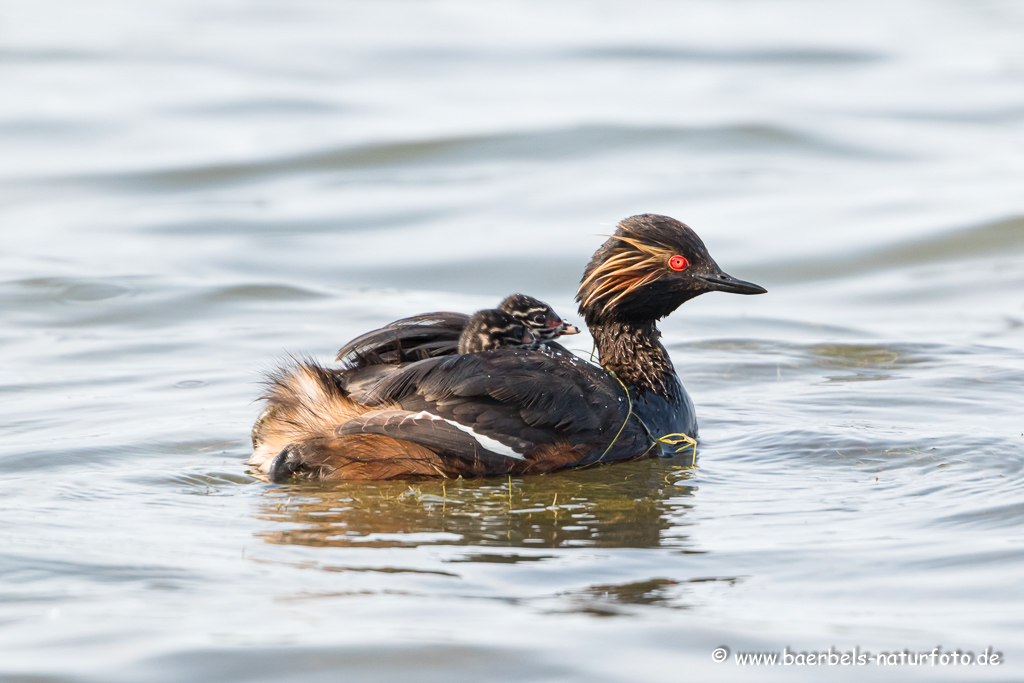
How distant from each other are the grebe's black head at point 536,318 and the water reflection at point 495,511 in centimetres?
85

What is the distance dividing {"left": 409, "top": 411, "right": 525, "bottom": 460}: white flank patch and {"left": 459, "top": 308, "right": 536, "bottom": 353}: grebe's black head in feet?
1.97

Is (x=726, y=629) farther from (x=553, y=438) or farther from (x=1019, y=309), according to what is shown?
(x=1019, y=309)

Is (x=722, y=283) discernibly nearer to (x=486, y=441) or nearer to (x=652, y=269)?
(x=652, y=269)

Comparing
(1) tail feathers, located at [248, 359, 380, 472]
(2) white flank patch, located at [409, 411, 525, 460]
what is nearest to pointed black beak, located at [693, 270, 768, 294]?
(2) white flank patch, located at [409, 411, 525, 460]

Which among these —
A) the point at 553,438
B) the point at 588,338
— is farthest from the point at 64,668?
the point at 588,338

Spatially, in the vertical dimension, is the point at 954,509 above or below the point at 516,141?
below

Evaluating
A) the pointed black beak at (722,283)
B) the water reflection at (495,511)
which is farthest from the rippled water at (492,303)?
the pointed black beak at (722,283)

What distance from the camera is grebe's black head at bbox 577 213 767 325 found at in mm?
6926

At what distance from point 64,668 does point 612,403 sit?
3026 mm

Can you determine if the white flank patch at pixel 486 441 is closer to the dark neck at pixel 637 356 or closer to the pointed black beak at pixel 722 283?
the dark neck at pixel 637 356

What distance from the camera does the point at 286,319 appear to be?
10.4 metres

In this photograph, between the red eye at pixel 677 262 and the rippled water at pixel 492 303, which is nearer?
the rippled water at pixel 492 303

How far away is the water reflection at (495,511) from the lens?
5.37m

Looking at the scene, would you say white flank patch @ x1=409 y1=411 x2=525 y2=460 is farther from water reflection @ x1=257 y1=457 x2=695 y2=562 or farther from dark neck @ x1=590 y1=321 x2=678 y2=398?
dark neck @ x1=590 y1=321 x2=678 y2=398
